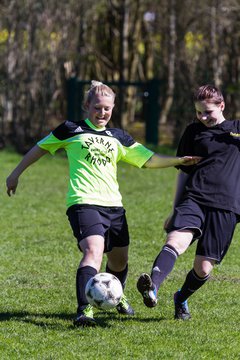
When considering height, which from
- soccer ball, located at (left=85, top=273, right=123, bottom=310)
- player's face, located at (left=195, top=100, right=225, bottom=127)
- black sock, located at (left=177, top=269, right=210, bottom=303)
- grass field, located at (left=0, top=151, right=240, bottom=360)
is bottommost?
grass field, located at (left=0, top=151, right=240, bottom=360)

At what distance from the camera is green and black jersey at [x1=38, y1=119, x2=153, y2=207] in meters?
6.13

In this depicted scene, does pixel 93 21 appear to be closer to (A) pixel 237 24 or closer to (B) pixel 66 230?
(A) pixel 237 24

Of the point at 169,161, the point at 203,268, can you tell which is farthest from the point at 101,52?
the point at 203,268

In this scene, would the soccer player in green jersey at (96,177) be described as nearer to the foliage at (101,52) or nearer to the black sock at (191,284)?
the black sock at (191,284)

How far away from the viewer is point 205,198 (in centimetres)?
603

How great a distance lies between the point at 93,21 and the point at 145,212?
55.2ft

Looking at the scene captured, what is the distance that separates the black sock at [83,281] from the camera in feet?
19.2

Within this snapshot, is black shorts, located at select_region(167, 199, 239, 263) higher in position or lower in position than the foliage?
higher

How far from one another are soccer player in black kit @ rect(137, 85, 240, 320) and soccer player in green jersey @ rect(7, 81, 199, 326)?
0.16 meters

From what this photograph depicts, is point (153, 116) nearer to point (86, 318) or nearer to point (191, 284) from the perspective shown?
point (191, 284)

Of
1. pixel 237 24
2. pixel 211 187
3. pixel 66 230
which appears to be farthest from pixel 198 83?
pixel 211 187

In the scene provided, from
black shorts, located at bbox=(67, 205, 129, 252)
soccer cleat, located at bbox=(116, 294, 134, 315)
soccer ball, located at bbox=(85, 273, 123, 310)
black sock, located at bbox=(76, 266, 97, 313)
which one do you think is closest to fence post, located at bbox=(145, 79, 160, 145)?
soccer cleat, located at bbox=(116, 294, 134, 315)

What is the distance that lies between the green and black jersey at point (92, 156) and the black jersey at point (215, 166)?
0.40m

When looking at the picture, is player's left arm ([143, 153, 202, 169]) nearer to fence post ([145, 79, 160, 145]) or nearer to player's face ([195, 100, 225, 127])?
player's face ([195, 100, 225, 127])
